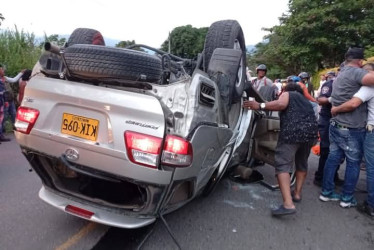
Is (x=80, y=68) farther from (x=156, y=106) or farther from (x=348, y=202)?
(x=348, y=202)

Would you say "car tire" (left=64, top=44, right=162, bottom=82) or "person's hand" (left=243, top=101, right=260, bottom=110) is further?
"person's hand" (left=243, top=101, right=260, bottom=110)

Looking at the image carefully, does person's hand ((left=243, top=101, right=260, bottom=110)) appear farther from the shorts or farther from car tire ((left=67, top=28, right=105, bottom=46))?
car tire ((left=67, top=28, right=105, bottom=46))

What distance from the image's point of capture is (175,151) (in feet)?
6.74

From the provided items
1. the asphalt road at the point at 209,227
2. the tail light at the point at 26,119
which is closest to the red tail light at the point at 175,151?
the asphalt road at the point at 209,227

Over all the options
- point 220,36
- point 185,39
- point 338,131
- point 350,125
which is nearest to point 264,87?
point 338,131

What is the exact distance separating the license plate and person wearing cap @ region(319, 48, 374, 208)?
9.28 feet

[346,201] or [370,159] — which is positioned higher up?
[370,159]

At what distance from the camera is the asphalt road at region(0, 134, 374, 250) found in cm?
263

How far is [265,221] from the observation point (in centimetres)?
320

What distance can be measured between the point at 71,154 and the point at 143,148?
0.57 meters

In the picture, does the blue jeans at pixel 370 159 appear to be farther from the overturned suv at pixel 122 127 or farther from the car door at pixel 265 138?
the overturned suv at pixel 122 127

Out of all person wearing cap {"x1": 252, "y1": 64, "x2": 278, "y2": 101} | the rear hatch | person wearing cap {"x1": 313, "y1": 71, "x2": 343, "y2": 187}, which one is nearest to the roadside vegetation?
person wearing cap {"x1": 252, "y1": 64, "x2": 278, "y2": 101}

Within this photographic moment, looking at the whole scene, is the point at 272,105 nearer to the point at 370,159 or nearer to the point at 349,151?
the point at 349,151

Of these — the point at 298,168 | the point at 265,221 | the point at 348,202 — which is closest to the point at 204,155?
the point at 265,221
